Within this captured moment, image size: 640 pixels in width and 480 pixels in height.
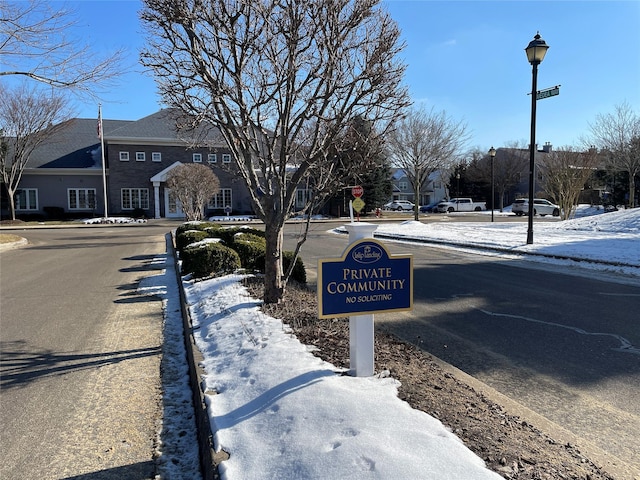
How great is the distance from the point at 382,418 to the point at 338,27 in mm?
4495

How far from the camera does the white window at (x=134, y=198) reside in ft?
137

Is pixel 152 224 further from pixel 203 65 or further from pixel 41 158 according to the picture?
pixel 203 65

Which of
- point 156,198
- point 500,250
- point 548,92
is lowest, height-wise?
point 500,250

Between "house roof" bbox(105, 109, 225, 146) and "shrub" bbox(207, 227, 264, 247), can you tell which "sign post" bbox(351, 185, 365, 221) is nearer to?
"shrub" bbox(207, 227, 264, 247)

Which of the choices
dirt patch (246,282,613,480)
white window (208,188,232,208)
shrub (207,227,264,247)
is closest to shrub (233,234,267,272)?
shrub (207,227,264,247)

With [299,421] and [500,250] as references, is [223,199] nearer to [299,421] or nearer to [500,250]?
[500,250]

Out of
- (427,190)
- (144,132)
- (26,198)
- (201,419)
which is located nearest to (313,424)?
(201,419)

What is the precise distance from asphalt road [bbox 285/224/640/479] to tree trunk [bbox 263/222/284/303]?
1.45 meters

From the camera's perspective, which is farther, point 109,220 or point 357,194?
point 109,220

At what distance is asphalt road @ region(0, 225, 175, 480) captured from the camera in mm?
3385

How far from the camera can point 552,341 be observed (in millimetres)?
5715

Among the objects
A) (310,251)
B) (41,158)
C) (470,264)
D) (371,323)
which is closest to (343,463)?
(371,323)

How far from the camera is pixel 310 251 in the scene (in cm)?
1692

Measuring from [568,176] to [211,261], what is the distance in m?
24.1
